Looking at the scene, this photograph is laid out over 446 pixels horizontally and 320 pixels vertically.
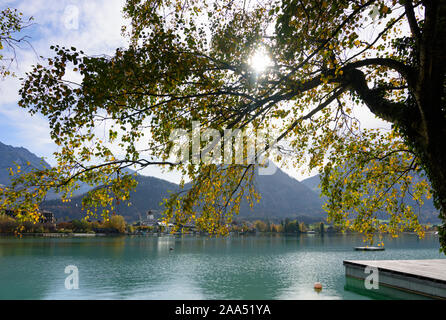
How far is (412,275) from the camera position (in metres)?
21.0

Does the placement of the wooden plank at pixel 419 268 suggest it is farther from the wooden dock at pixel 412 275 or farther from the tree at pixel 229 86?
the tree at pixel 229 86

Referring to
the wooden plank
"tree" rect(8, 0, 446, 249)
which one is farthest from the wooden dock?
"tree" rect(8, 0, 446, 249)

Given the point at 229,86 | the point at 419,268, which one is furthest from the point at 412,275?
the point at 229,86

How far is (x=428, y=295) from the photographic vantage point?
1902cm

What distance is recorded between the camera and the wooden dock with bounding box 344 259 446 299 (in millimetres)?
18848

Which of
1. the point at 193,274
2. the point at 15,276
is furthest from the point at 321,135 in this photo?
the point at 15,276

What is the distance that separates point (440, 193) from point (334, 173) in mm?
5832

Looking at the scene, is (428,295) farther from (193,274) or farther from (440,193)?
(193,274)

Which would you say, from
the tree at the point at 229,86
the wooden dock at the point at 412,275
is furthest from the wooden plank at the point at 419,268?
the tree at the point at 229,86

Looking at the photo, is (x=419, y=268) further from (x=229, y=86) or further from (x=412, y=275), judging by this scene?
(x=229, y=86)

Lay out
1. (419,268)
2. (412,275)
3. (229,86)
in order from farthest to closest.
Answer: (419,268)
(412,275)
(229,86)

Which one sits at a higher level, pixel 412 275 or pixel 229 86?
pixel 229 86

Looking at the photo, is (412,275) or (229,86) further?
(412,275)

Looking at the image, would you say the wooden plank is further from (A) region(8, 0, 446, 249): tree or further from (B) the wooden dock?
(A) region(8, 0, 446, 249): tree
